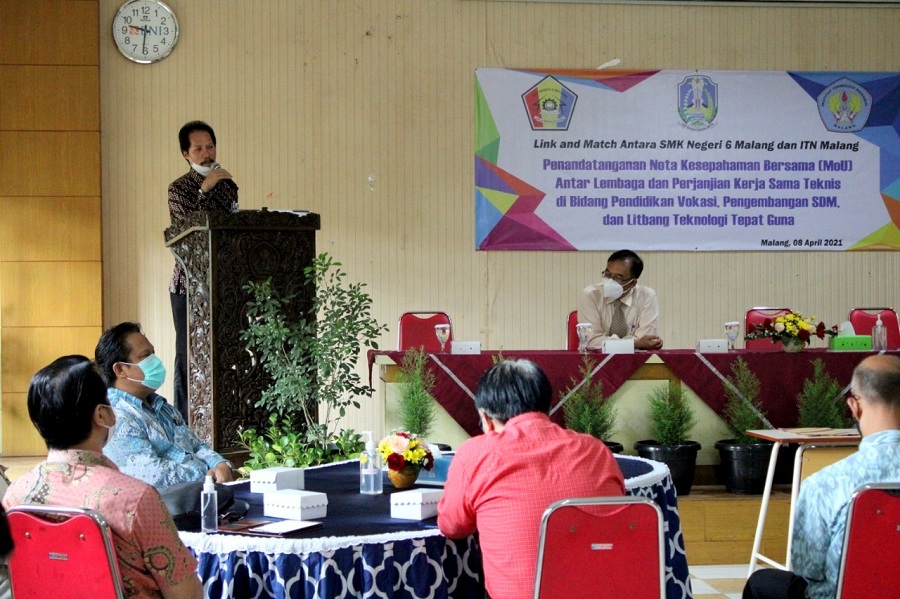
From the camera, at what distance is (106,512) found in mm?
2059

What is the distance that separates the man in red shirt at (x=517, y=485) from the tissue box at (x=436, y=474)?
2.07 ft

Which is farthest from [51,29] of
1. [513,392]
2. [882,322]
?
[513,392]

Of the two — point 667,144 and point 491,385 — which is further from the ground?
point 667,144

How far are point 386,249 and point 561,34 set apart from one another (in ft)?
6.91

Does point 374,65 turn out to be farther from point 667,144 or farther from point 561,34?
point 667,144

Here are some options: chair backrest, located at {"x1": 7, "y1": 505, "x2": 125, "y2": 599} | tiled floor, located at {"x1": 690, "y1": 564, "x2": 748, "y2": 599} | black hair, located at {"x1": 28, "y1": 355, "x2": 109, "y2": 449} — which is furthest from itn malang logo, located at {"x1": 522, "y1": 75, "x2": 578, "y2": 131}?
chair backrest, located at {"x1": 7, "y1": 505, "x2": 125, "y2": 599}

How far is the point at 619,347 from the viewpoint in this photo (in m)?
5.51

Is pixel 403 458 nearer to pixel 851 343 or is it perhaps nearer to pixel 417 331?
pixel 417 331

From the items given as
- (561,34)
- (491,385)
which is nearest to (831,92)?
(561,34)

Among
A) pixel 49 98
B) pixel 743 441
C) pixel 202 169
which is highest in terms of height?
pixel 49 98

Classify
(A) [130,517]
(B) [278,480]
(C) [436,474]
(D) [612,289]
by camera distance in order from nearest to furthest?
(A) [130,517] < (B) [278,480] < (C) [436,474] < (D) [612,289]

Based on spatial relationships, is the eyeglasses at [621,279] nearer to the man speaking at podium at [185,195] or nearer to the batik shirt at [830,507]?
the man speaking at podium at [185,195]

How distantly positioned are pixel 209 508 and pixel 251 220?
2.00 meters

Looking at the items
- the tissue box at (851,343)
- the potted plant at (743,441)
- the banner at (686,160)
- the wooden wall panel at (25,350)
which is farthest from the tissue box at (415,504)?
the banner at (686,160)
